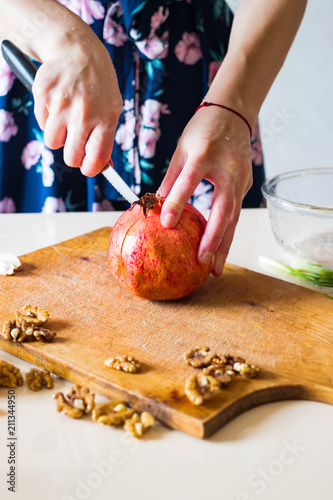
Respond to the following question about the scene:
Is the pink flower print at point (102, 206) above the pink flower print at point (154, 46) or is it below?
below

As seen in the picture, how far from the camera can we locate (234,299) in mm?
1148

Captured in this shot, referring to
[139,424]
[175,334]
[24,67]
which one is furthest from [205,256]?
[24,67]

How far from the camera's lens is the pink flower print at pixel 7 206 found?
1830 millimetres

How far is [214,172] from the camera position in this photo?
3.73 ft

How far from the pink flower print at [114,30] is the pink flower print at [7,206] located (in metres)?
0.65

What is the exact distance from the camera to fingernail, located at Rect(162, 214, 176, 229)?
1055 millimetres

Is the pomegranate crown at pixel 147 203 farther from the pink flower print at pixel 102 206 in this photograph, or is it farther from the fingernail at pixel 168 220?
the pink flower print at pixel 102 206

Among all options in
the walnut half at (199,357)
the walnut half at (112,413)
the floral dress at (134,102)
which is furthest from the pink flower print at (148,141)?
the walnut half at (112,413)

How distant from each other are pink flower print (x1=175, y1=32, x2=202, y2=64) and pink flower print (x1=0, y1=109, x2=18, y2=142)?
0.59 m

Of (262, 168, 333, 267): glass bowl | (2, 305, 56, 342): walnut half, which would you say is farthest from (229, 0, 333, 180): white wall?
(2, 305, 56, 342): walnut half

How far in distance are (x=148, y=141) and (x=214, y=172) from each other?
68 centimetres

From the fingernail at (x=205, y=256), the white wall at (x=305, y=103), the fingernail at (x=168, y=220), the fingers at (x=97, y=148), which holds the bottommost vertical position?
the white wall at (x=305, y=103)

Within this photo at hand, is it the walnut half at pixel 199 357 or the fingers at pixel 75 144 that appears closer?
the walnut half at pixel 199 357

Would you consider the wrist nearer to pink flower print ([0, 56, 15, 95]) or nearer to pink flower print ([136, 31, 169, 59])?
pink flower print ([136, 31, 169, 59])
